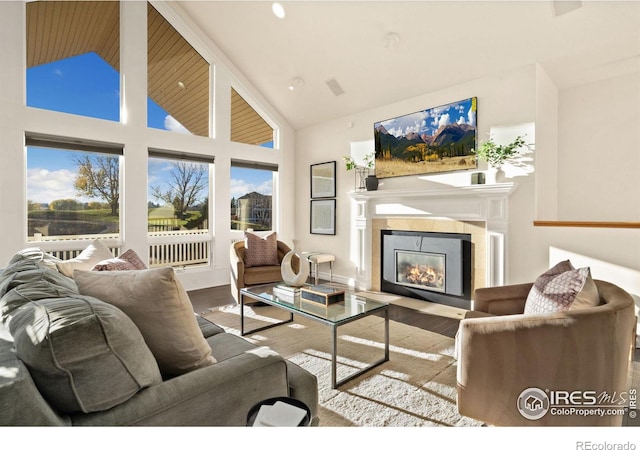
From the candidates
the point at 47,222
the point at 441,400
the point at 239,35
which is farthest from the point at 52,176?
the point at 441,400

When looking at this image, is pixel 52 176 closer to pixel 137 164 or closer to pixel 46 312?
pixel 137 164

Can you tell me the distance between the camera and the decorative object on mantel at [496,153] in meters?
3.44

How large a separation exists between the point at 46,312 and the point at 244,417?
2.28 ft

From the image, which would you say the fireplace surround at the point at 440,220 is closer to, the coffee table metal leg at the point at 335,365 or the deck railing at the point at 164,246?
the coffee table metal leg at the point at 335,365

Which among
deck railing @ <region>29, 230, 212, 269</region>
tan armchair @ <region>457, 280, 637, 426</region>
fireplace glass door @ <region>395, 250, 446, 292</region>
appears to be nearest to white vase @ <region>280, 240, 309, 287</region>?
tan armchair @ <region>457, 280, 637, 426</region>

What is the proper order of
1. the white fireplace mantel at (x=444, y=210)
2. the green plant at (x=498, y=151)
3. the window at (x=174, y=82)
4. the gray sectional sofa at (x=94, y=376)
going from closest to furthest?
the gray sectional sofa at (x=94, y=376), the green plant at (x=498, y=151), the white fireplace mantel at (x=444, y=210), the window at (x=174, y=82)

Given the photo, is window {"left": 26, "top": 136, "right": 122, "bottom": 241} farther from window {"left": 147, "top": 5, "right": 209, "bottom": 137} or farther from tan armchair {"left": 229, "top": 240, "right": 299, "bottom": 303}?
tan armchair {"left": 229, "top": 240, "right": 299, "bottom": 303}

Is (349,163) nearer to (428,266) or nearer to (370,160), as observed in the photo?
(370,160)

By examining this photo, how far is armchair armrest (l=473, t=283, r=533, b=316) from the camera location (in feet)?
7.32

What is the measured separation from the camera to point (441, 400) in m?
1.96

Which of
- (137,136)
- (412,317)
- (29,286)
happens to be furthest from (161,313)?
(137,136)

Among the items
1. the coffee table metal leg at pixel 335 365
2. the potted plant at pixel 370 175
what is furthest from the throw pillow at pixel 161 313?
the potted plant at pixel 370 175

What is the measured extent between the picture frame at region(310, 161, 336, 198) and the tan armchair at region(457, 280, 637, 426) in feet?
13.4

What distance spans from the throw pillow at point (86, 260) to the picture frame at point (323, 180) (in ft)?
11.7
